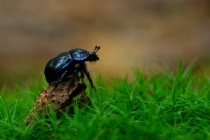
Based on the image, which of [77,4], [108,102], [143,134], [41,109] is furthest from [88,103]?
[77,4]

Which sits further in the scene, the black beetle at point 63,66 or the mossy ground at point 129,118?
the black beetle at point 63,66

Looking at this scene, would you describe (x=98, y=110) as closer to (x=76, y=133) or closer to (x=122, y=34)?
(x=76, y=133)

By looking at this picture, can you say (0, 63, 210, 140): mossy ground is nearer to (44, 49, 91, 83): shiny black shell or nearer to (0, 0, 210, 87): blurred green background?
(44, 49, 91, 83): shiny black shell

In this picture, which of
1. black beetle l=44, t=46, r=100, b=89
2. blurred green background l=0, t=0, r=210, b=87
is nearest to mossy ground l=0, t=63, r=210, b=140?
black beetle l=44, t=46, r=100, b=89

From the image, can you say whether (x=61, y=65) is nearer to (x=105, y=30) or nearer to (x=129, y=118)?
(x=129, y=118)

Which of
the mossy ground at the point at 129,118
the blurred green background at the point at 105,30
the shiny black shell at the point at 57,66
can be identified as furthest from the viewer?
the blurred green background at the point at 105,30

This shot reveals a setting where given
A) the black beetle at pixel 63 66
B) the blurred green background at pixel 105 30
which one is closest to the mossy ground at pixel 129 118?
the black beetle at pixel 63 66

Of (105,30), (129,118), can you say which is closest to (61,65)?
(129,118)

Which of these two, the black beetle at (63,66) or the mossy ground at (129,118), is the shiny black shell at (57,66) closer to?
the black beetle at (63,66)
